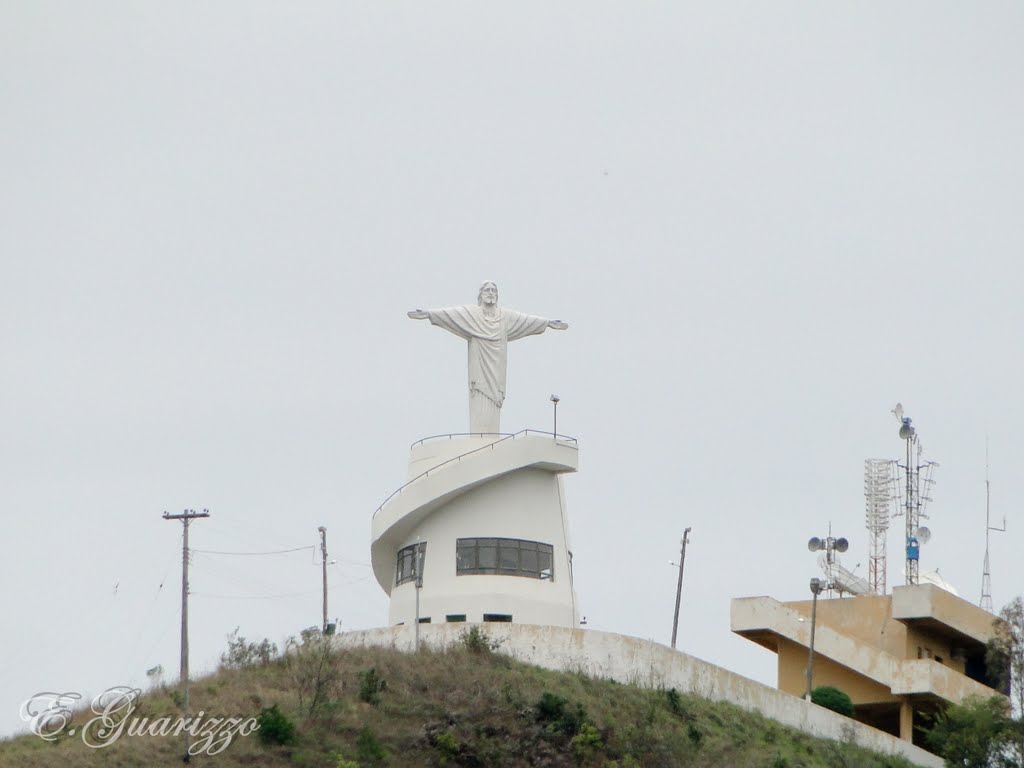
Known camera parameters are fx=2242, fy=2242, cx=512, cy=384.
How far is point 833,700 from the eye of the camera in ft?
200

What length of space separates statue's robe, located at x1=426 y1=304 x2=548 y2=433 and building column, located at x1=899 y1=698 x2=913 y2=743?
13.7m

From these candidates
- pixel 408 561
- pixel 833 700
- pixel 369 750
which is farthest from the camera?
pixel 408 561

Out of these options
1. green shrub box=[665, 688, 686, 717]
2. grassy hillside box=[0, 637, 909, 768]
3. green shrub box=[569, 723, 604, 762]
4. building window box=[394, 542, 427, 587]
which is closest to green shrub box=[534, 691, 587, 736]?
grassy hillside box=[0, 637, 909, 768]

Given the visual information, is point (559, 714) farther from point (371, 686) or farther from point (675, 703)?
point (371, 686)

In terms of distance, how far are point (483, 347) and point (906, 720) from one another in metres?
15.7

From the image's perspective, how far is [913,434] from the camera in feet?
224

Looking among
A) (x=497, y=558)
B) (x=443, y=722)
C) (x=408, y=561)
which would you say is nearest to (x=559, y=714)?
(x=443, y=722)

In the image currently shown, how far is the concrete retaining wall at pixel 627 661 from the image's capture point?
5659 centimetres

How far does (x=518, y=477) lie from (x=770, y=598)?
926 centimetres

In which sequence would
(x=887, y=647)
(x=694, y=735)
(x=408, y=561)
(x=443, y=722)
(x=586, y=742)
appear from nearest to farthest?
(x=586, y=742) < (x=443, y=722) < (x=694, y=735) < (x=408, y=561) < (x=887, y=647)

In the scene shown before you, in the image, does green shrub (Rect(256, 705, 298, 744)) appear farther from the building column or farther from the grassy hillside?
the building column

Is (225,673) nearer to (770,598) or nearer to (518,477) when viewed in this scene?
(518,477)

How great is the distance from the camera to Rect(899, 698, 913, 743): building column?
205ft

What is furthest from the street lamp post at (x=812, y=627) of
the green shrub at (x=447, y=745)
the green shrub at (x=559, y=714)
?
the green shrub at (x=447, y=745)
